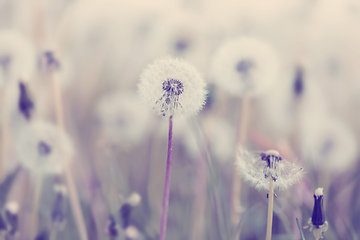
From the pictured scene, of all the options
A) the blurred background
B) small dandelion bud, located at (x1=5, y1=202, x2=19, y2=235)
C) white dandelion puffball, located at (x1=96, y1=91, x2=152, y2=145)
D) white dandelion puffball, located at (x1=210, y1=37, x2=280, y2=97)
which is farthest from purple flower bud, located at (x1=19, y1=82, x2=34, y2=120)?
white dandelion puffball, located at (x1=96, y1=91, x2=152, y2=145)

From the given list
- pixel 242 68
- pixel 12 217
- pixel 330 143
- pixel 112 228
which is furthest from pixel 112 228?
pixel 330 143

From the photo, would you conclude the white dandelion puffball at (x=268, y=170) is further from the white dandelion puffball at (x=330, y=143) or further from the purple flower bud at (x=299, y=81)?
the white dandelion puffball at (x=330, y=143)

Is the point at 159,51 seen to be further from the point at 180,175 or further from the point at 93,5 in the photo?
the point at 93,5

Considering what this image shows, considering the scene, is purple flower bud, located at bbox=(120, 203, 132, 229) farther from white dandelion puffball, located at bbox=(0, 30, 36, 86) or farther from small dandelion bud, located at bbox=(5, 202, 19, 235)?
white dandelion puffball, located at bbox=(0, 30, 36, 86)

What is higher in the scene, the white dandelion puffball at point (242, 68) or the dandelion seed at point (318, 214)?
the white dandelion puffball at point (242, 68)

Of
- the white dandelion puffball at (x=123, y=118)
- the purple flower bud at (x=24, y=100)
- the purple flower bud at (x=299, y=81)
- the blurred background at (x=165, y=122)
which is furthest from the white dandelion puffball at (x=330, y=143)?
the purple flower bud at (x=24, y=100)
